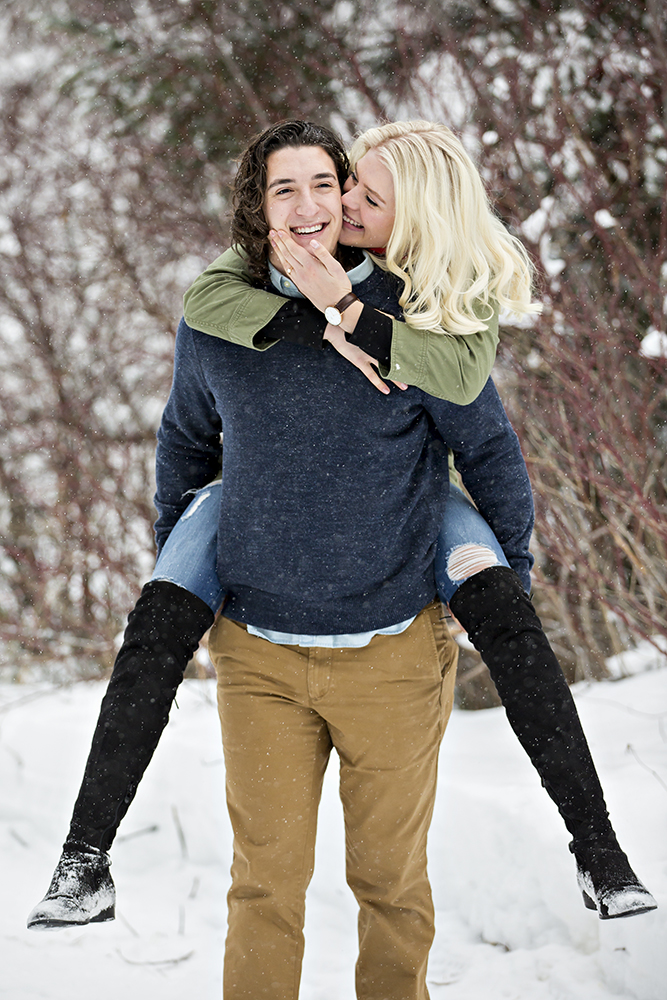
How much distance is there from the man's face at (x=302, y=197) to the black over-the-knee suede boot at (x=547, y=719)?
31.7 inches

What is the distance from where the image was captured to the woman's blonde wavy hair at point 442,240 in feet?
5.25

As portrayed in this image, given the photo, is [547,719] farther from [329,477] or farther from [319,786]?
[329,477]

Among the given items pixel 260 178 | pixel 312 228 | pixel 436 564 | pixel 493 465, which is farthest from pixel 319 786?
pixel 260 178

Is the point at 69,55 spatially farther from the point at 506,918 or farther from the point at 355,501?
Result: the point at 506,918

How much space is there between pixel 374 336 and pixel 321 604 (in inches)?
21.2

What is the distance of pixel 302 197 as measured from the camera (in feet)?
5.41

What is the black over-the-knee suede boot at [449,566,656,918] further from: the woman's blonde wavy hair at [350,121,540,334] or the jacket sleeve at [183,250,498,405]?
the woman's blonde wavy hair at [350,121,540,334]

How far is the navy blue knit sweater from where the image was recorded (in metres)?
1.56

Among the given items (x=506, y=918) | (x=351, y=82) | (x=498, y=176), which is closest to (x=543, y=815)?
(x=506, y=918)

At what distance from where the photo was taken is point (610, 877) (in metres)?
1.44

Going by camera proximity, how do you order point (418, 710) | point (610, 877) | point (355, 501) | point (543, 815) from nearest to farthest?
point (610, 877) < point (355, 501) < point (418, 710) < point (543, 815)

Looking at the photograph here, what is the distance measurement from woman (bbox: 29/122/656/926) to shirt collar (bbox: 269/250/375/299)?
40mm

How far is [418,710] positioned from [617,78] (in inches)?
133

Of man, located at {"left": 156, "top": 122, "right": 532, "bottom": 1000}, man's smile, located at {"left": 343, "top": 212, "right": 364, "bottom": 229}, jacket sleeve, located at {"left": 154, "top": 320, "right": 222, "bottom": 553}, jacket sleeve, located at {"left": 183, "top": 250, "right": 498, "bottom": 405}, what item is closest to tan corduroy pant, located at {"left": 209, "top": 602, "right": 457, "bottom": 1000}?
man, located at {"left": 156, "top": 122, "right": 532, "bottom": 1000}
